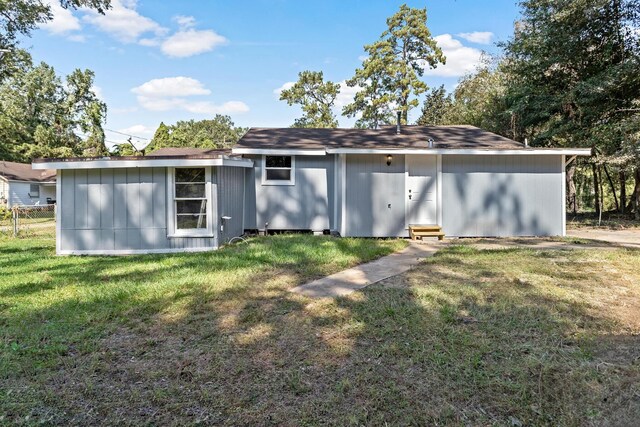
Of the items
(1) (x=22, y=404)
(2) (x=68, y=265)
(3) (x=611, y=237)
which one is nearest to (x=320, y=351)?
(1) (x=22, y=404)

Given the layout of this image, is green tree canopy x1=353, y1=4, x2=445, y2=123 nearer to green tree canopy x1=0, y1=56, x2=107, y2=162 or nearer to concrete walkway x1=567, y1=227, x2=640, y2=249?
concrete walkway x1=567, y1=227, x2=640, y2=249

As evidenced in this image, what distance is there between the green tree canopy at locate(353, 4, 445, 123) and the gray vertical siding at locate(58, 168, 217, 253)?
70.6 feet

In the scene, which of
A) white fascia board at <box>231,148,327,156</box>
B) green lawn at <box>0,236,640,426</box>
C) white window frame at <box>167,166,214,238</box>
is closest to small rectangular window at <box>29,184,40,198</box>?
white fascia board at <box>231,148,327,156</box>

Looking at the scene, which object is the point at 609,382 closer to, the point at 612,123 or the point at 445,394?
the point at 445,394

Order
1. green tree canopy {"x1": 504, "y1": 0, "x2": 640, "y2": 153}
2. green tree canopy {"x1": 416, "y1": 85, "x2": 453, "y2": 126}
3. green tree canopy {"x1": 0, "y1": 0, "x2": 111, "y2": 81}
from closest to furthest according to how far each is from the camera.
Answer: green tree canopy {"x1": 504, "y1": 0, "x2": 640, "y2": 153} < green tree canopy {"x1": 0, "y1": 0, "x2": 111, "y2": 81} < green tree canopy {"x1": 416, "y1": 85, "x2": 453, "y2": 126}

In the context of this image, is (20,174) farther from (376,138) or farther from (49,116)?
(376,138)

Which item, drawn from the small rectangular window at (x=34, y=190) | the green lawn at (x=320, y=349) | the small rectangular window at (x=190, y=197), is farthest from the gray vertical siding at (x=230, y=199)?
the small rectangular window at (x=34, y=190)

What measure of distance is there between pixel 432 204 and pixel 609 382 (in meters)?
7.04

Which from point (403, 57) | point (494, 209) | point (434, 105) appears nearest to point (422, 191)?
Result: point (494, 209)

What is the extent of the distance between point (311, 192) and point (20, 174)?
29.5 meters

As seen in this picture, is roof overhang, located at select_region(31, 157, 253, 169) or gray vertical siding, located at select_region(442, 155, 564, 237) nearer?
roof overhang, located at select_region(31, 157, 253, 169)

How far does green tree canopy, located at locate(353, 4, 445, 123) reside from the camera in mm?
26234

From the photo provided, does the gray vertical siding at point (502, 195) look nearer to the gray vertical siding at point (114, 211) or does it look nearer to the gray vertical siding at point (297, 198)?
the gray vertical siding at point (297, 198)

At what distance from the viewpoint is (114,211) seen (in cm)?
787
